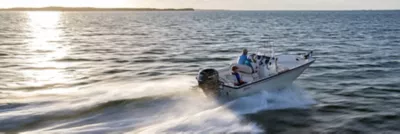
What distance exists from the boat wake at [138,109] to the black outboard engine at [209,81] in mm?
526

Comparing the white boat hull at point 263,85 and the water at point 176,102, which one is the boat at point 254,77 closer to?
the white boat hull at point 263,85

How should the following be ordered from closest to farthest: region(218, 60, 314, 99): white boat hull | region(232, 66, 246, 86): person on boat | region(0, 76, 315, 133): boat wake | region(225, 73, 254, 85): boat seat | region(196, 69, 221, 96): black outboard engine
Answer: region(0, 76, 315, 133): boat wake → region(196, 69, 221, 96): black outboard engine → region(218, 60, 314, 99): white boat hull → region(232, 66, 246, 86): person on boat → region(225, 73, 254, 85): boat seat

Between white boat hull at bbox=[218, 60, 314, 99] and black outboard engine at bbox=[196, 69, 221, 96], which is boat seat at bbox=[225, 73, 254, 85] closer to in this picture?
white boat hull at bbox=[218, 60, 314, 99]

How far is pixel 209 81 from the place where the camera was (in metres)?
14.5

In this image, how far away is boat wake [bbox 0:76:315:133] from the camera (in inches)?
494

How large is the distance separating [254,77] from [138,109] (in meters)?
4.75

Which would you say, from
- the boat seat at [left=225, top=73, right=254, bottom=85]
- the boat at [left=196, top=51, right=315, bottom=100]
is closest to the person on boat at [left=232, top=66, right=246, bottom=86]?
the boat at [left=196, top=51, right=315, bottom=100]

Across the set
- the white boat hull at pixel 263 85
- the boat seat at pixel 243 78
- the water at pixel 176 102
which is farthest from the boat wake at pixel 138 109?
the boat seat at pixel 243 78

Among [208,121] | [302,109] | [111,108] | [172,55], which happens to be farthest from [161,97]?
[172,55]

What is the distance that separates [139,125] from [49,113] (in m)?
3.23

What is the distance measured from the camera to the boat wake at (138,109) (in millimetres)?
12547

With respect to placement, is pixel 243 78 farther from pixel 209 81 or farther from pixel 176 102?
pixel 176 102

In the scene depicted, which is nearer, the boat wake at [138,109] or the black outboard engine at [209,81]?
the boat wake at [138,109]

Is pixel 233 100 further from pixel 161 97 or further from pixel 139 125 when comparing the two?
pixel 139 125
